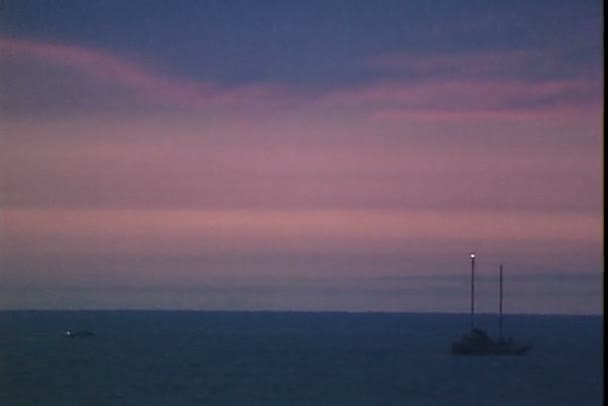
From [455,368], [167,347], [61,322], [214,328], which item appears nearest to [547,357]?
[455,368]

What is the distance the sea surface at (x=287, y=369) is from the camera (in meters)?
15.5

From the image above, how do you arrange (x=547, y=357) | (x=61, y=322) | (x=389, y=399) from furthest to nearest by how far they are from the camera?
(x=61, y=322)
(x=547, y=357)
(x=389, y=399)

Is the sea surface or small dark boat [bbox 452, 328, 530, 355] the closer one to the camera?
the sea surface

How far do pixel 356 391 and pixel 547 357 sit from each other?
8789mm

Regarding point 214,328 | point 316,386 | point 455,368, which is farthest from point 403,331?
point 316,386

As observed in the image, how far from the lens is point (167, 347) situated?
94.0 ft

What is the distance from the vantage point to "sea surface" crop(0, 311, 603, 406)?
50.7ft

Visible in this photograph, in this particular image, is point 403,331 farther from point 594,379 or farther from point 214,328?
point 594,379

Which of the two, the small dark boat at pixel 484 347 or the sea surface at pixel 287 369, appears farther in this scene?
the small dark boat at pixel 484 347

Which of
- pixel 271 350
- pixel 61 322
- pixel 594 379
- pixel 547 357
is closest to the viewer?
pixel 594 379

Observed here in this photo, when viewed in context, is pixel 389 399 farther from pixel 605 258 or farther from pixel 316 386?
pixel 605 258

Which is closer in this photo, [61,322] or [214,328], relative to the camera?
[61,322]

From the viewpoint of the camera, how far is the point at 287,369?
21.4 meters

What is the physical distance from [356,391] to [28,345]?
656 centimetres
